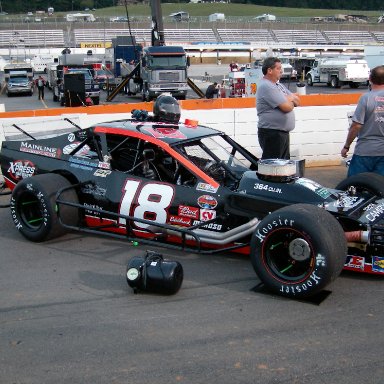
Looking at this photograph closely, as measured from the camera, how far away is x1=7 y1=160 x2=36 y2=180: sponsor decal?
22.6 ft

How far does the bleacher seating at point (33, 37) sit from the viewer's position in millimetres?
79056

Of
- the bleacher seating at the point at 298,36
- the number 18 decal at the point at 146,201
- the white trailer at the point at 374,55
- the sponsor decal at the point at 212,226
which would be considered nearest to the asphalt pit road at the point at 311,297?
the sponsor decal at the point at 212,226

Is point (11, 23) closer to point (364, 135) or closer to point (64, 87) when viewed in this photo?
point (64, 87)

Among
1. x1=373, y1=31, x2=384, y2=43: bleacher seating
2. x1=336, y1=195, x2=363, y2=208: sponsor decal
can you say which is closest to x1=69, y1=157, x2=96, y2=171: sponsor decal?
x1=336, y1=195, x2=363, y2=208: sponsor decal

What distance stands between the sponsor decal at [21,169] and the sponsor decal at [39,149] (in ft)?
0.47

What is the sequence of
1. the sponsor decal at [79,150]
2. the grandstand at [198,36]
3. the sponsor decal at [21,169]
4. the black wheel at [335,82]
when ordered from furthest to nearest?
1. the grandstand at [198,36]
2. the black wheel at [335,82]
3. the sponsor decal at [21,169]
4. the sponsor decal at [79,150]

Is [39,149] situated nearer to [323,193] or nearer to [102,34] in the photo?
[323,193]

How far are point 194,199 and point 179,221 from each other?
0.27 metres

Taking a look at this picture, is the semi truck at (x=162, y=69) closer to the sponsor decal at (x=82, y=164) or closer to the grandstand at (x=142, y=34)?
the sponsor decal at (x=82, y=164)

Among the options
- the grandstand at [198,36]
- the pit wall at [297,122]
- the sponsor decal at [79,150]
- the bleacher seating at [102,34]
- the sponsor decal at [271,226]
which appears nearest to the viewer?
the sponsor decal at [271,226]

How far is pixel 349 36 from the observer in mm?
90062

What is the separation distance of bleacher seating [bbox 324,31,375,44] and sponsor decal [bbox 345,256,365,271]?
8793cm

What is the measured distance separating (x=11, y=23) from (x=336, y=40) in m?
46.6

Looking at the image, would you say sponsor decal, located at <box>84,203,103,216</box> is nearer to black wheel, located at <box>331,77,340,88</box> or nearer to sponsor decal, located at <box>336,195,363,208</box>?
sponsor decal, located at <box>336,195,363,208</box>
